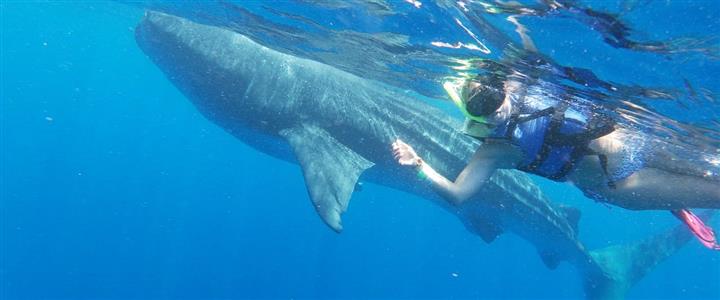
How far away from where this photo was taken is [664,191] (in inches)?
252

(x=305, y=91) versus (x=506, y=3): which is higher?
(x=506, y=3)

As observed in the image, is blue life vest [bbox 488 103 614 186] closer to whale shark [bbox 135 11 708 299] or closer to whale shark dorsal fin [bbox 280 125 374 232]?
whale shark dorsal fin [bbox 280 125 374 232]

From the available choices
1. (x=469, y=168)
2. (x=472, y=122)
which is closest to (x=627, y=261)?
(x=469, y=168)

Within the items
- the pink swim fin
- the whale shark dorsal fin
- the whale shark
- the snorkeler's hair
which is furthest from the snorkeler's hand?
the pink swim fin

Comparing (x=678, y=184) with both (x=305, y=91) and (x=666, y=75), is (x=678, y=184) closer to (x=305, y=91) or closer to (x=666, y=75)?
(x=666, y=75)

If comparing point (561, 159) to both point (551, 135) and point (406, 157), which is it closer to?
point (551, 135)

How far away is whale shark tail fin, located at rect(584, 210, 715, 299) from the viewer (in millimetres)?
13953

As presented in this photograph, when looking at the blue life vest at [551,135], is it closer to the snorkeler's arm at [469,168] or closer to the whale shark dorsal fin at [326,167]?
the snorkeler's arm at [469,168]

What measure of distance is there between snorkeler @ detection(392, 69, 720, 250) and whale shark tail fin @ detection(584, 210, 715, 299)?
7708mm

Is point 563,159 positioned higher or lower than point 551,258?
higher

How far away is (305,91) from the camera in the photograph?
1064cm

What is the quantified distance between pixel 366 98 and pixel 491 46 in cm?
345

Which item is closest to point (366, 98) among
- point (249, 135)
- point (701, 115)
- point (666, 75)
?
point (249, 135)

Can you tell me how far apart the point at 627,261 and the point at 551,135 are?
10887mm
